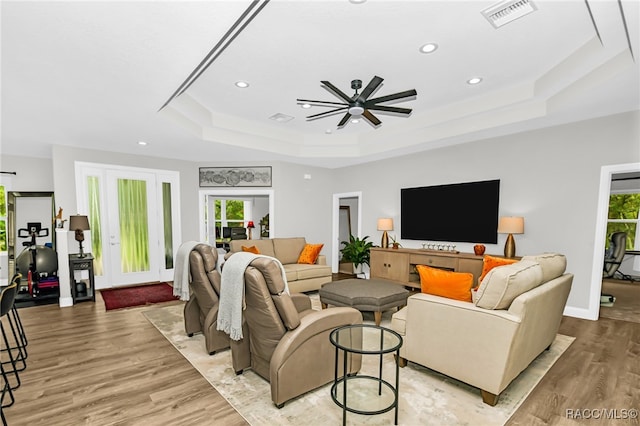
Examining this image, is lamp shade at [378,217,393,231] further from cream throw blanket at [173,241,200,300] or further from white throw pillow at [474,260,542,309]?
cream throw blanket at [173,241,200,300]

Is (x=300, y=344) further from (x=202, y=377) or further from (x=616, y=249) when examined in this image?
(x=616, y=249)

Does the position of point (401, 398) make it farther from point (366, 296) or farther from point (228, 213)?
point (228, 213)

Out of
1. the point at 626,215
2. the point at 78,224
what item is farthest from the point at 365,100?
the point at 626,215

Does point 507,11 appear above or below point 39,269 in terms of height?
above

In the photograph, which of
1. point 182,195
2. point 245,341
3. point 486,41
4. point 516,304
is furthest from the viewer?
point 182,195

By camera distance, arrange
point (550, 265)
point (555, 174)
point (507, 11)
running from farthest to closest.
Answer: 1. point (555, 174)
2. point (550, 265)
3. point (507, 11)

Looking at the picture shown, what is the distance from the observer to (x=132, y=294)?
5.26 m

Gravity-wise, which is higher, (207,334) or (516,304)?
(516,304)

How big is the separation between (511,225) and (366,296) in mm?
2510

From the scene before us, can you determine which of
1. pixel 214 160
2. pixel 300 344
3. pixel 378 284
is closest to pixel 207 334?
pixel 300 344

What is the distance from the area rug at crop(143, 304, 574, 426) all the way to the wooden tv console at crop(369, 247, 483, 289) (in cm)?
179

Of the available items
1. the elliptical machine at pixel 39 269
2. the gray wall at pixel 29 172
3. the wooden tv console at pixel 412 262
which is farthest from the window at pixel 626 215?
the gray wall at pixel 29 172

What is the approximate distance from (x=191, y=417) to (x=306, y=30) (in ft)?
10.4

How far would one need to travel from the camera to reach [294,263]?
5.88m
